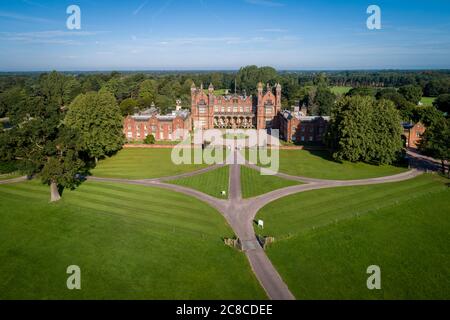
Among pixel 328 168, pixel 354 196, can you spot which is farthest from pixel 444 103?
pixel 354 196

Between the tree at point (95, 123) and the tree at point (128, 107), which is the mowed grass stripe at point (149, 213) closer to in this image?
the tree at point (95, 123)

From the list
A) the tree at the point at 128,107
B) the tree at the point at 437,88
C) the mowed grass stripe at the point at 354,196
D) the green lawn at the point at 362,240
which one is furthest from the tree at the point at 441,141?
the tree at the point at 437,88

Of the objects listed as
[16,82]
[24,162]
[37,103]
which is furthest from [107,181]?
[16,82]

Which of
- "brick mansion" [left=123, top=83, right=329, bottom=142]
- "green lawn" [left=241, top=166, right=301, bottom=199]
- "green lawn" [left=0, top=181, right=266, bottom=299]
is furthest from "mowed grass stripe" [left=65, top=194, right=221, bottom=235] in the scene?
"brick mansion" [left=123, top=83, right=329, bottom=142]

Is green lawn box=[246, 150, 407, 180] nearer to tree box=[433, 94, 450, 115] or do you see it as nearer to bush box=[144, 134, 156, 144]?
bush box=[144, 134, 156, 144]

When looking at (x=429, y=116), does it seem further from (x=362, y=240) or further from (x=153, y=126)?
(x=153, y=126)

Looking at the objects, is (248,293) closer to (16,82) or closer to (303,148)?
(303,148)
